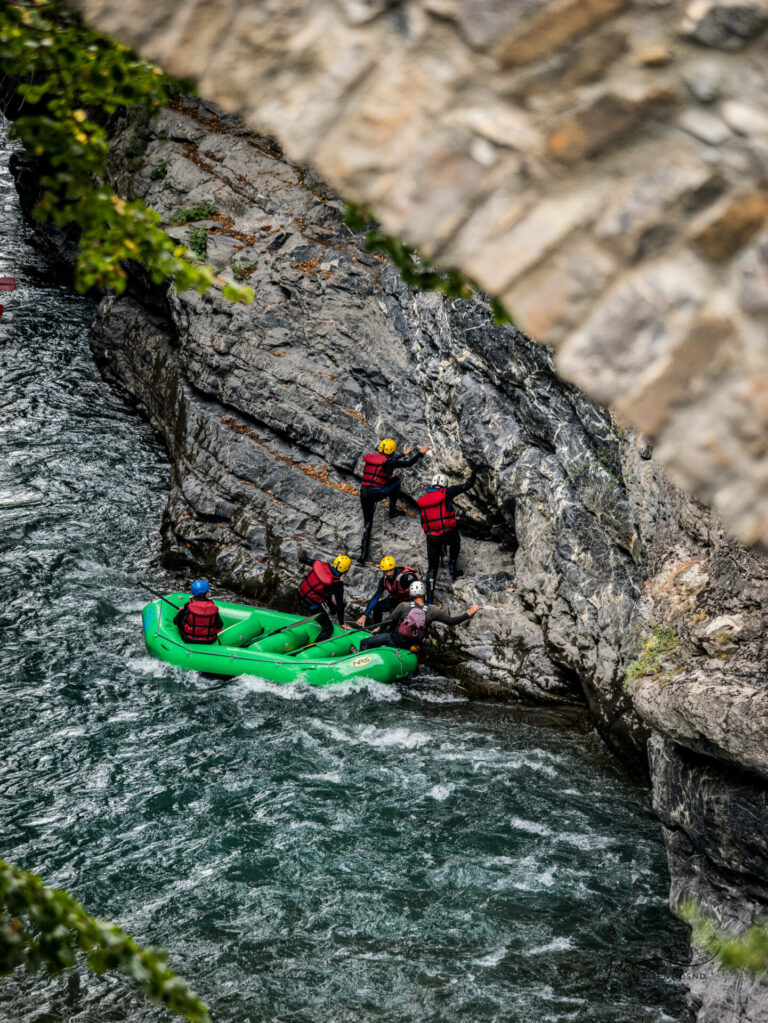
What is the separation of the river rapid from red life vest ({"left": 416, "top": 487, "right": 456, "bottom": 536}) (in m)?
2.50

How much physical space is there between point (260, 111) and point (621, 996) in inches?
311

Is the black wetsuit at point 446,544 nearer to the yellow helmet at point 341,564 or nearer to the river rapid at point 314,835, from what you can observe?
the yellow helmet at point 341,564

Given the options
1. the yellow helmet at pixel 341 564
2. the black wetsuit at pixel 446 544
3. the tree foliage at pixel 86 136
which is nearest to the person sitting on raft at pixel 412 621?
the black wetsuit at pixel 446 544

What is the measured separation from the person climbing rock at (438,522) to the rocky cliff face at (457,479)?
301 millimetres

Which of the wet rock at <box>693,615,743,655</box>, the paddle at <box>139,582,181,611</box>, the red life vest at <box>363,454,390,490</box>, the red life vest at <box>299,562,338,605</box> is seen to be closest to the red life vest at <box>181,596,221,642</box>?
the paddle at <box>139,582,181,611</box>

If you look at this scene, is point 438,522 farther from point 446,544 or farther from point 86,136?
point 86,136

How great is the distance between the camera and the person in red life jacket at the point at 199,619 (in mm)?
13883

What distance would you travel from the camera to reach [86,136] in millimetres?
4723

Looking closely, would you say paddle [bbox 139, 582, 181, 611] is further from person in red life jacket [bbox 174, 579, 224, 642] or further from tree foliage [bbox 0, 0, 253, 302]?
tree foliage [bbox 0, 0, 253, 302]

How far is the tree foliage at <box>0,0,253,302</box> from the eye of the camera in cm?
455

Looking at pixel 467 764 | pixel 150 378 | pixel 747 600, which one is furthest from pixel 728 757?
pixel 150 378

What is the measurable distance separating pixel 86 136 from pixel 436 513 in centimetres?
1037

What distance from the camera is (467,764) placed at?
38.8 ft

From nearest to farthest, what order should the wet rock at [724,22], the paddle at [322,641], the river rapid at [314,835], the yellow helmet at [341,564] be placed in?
the wet rock at [724,22]
the river rapid at [314,835]
the paddle at [322,641]
the yellow helmet at [341,564]
